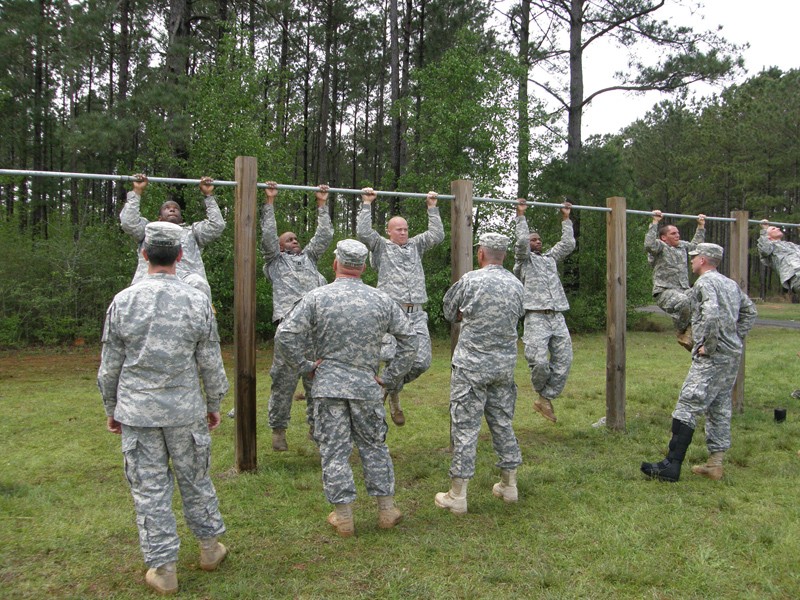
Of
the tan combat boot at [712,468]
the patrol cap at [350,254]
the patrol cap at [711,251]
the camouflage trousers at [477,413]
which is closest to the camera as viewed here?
the patrol cap at [350,254]

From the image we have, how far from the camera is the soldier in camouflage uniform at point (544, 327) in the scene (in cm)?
684

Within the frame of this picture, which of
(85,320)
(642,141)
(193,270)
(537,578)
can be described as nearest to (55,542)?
(193,270)

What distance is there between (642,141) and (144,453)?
4515 cm

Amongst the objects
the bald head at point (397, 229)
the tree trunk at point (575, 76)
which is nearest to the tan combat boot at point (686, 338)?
the bald head at point (397, 229)

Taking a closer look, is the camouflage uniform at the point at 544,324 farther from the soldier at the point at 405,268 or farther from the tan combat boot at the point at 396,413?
the tan combat boot at the point at 396,413

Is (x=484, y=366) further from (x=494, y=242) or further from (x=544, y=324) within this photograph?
(x=544, y=324)

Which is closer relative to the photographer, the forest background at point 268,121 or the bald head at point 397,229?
the bald head at point 397,229

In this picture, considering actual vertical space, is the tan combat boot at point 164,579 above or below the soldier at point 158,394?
below

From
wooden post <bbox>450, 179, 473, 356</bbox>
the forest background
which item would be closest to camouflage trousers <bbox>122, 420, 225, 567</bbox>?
wooden post <bbox>450, 179, 473, 356</bbox>

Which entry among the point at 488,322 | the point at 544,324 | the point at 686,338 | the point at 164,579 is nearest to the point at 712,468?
the point at 686,338

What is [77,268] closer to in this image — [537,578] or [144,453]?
[144,453]

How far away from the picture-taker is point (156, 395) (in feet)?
10.7

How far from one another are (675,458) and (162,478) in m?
3.93

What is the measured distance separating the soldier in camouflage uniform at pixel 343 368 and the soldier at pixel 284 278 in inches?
63.7
